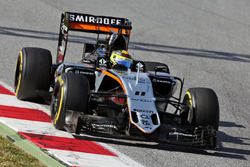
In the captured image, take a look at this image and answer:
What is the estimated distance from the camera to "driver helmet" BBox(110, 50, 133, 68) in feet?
34.9

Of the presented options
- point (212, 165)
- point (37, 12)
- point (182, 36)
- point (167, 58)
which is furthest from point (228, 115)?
point (37, 12)

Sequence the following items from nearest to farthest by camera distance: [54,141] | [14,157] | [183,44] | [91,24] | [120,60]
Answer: [14,157] → [54,141] → [120,60] → [91,24] → [183,44]

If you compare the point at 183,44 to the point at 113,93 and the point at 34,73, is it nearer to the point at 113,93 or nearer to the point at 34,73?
the point at 34,73

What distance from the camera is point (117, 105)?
32.5 feet

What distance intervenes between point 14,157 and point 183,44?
965 centimetres

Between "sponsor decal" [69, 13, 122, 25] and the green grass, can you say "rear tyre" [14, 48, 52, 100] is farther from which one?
the green grass

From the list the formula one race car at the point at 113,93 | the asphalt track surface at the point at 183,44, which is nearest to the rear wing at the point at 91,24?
the formula one race car at the point at 113,93

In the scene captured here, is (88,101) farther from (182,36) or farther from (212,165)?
(182,36)

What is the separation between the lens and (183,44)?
17312mm

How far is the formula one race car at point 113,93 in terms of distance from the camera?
9.41m

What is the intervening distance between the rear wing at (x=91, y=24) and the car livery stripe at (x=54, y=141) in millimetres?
1312

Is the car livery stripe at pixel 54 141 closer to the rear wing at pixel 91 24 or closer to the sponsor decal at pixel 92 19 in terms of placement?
the rear wing at pixel 91 24

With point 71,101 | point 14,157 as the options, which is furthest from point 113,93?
point 14,157

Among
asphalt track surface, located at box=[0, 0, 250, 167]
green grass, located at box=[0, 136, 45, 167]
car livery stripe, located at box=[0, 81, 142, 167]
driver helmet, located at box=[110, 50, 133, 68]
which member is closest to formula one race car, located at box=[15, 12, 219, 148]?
driver helmet, located at box=[110, 50, 133, 68]
